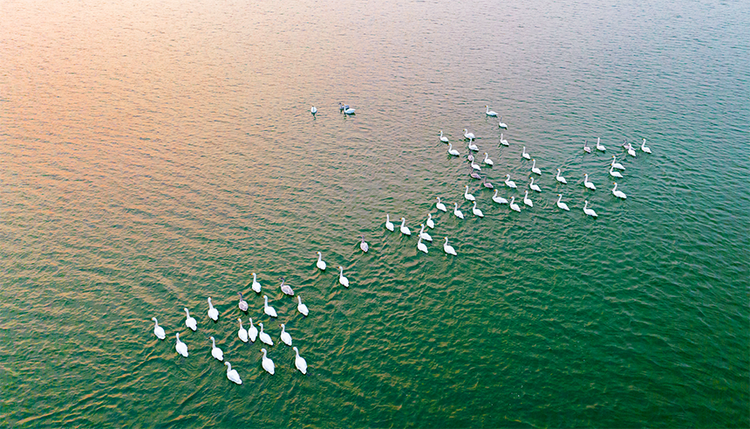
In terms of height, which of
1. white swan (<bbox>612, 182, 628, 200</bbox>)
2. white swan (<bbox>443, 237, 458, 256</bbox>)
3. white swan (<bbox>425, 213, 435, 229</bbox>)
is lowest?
white swan (<bbox>443, 237, 458, 256</bbox>)

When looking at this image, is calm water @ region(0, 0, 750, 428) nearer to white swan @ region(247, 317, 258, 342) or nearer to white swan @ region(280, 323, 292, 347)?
white swan @ region(280, 323, 292, 347)

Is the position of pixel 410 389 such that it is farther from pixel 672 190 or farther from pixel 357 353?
pixel 672 190

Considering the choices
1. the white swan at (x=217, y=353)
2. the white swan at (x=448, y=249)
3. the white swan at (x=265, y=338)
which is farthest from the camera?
the white swan at (x=448, y=249)

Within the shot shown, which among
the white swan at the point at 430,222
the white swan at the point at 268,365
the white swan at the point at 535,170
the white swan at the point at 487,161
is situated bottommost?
the white swan at the point at 268,365

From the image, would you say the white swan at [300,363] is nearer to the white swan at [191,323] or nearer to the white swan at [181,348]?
the white swan at [181,348]

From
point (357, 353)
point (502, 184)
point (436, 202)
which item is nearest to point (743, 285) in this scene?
point (502, 184)

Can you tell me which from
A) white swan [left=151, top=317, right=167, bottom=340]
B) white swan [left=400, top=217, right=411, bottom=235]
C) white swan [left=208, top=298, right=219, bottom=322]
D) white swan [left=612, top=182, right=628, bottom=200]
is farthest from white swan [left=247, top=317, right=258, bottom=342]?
white swan [left=612, top=182, right=628, bottom=200]

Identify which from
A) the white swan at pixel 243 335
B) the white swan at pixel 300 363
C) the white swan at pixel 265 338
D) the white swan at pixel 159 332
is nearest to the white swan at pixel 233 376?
the white swan at pixel 243 335

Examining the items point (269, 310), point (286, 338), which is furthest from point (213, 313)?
point (286, 338)
